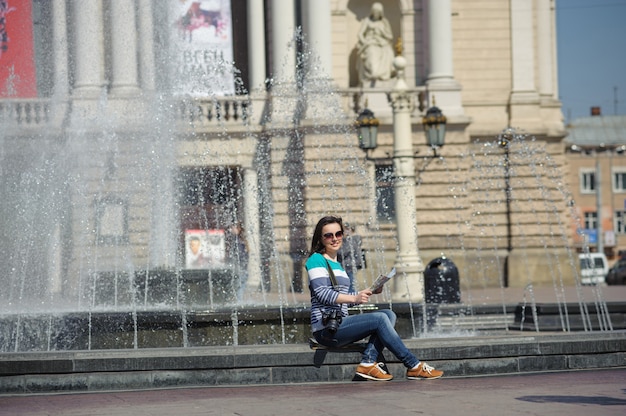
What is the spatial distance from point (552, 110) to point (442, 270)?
13745 millimetres

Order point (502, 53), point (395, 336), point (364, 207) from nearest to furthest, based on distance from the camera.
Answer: point (395, 336) → point (364, 207) → point (502, 53)

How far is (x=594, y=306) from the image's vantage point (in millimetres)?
20266

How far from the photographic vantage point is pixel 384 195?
121 feet

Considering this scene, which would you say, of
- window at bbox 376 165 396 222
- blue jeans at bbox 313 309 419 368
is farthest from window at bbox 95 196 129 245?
blue jeans at bbox 313 309 419 368

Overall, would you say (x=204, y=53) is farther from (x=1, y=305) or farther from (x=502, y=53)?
(x=1, y=305)

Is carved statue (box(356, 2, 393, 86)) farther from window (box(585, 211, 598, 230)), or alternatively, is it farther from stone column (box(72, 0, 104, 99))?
window (box(585, 211, 598, 230))

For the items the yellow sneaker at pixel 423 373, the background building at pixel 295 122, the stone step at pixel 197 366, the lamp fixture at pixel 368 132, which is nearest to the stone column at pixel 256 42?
the background building at pixel 295 122

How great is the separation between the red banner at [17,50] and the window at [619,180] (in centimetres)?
5653

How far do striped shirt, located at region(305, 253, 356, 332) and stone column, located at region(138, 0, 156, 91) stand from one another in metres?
23.2

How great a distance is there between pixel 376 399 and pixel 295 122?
26120 millimetres

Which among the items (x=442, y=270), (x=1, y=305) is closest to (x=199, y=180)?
(x=442, y=270)

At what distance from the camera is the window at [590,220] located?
87312 mm

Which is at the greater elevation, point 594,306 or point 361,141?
point 361,141

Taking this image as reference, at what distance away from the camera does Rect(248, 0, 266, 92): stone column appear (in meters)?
39.2
